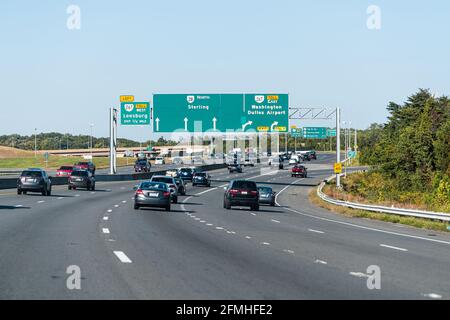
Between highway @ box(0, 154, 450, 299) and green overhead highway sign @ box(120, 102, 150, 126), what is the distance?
48.8 m

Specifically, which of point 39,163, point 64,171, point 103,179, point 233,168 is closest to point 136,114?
point 103,179

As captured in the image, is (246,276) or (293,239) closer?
(246,276)

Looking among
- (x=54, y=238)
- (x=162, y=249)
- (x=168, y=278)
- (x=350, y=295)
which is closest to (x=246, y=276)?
(x=168, y=278)

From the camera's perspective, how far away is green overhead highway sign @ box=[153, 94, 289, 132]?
70.7 meters

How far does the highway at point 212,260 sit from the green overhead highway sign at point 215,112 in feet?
139

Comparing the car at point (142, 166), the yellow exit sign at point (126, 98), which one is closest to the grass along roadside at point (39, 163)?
the car at point (142, 166)

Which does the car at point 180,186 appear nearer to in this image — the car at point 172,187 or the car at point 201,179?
the car at point 172,187

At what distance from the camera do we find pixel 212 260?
623 inches

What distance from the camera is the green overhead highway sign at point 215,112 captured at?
70688 millimetres

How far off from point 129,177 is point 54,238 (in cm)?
6670

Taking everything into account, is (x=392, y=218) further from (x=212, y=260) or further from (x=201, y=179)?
(x=201, y=179)
